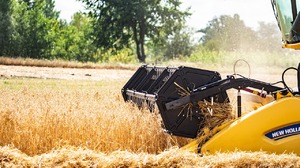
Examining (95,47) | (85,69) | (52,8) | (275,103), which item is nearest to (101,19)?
(95,47)

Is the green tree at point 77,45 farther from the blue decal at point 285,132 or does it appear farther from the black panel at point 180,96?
the blue decal at point 285,132

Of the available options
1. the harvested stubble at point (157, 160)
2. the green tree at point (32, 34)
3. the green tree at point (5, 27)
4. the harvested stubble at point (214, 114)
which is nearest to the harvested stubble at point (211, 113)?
the harvested stubble at point (214, 114)

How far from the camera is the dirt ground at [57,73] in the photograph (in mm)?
19469

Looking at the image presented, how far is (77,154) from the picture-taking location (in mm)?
6180

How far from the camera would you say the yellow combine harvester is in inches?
241

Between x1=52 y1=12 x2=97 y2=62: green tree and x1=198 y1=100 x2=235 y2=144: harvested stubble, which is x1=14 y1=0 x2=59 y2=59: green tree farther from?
x1=198 y1=100 x2=235 y2=144: harvested stubble

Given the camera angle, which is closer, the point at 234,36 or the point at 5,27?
the point at 5,27

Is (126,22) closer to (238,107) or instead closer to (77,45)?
(77,45)

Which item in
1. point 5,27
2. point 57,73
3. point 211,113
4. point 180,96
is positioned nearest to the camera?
point 211,113

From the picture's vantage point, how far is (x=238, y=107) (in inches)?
257

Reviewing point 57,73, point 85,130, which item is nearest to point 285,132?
point 85,130

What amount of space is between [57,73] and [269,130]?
15730 millimetres

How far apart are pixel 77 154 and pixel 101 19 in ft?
125

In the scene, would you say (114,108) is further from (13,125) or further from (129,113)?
(13,125)
